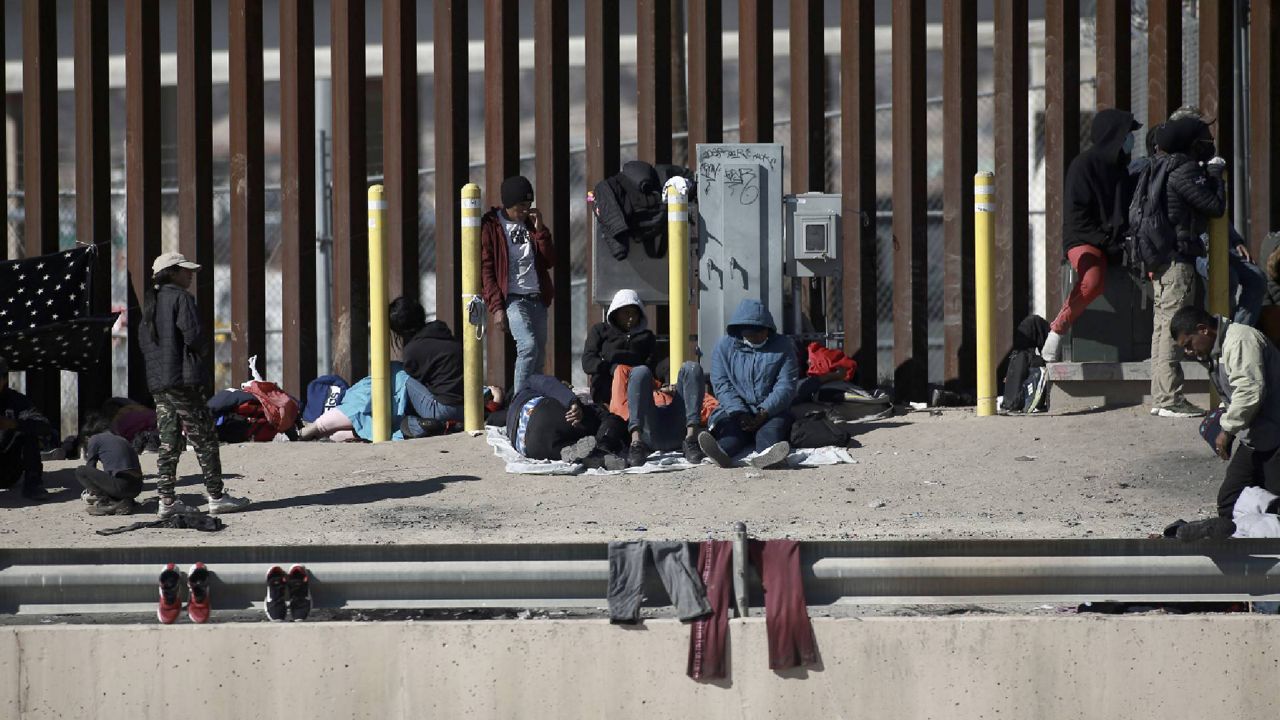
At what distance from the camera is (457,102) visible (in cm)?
1201

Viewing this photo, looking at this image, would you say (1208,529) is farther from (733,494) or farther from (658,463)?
(658,463)

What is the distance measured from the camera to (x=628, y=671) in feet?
19.2

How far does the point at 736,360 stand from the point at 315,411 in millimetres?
3152

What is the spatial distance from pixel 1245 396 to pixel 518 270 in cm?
470

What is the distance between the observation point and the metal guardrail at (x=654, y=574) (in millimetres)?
5715

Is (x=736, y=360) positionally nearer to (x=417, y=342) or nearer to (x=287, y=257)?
(x=417, y=342)

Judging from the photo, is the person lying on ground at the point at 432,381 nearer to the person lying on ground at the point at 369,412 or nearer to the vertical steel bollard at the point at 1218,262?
the person lying on ground at the point at 369,412

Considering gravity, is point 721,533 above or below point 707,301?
below

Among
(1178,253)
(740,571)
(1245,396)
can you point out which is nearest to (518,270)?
(1178,253)

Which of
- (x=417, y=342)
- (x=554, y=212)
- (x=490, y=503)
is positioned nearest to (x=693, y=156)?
(x=554, y=212)

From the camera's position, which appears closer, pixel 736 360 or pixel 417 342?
pixel 736 360

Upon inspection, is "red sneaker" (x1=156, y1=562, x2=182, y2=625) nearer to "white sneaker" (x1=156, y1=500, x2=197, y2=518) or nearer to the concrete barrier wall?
the concrete barrier wall

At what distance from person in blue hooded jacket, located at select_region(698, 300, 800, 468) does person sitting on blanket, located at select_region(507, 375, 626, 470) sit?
56 centimetres

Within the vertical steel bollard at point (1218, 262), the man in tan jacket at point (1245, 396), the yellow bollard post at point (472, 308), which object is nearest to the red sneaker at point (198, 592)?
the man in tan jacket at point (1245, 396)
